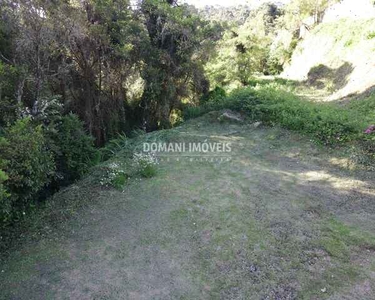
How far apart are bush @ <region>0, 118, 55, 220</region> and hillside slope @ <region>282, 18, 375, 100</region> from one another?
31.1 feet

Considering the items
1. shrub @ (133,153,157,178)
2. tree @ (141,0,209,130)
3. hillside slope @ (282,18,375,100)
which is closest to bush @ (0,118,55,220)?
shrub @ (133,153,157,178)

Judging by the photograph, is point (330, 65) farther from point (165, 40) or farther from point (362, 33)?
point (165, 40)

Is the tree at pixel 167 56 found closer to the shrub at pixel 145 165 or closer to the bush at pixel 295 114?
the bush at pixel 295 114

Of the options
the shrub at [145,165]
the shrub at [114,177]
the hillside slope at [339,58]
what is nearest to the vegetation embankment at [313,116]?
the hillside slope at [339,58]

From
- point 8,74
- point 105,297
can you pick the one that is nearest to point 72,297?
point 105,297

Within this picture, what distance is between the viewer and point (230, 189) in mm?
5359

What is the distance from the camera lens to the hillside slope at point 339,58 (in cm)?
1073

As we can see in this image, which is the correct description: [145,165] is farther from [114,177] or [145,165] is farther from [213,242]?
[213,242]

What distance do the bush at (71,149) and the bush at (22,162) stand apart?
911 mm

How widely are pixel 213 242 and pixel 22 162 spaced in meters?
2.67

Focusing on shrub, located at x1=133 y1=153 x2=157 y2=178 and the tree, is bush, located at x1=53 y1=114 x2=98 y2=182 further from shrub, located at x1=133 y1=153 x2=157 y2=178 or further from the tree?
the tree

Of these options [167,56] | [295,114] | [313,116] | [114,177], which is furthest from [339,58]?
[114,177]

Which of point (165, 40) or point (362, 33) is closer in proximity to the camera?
point (165, 40)

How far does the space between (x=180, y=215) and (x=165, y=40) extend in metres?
6.47
